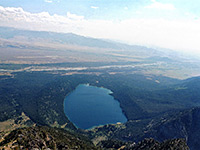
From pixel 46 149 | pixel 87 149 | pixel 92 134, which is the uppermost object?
pixel 46 149

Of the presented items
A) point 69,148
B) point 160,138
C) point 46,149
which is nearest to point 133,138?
point 160,138

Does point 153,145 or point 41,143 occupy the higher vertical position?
point 41,143

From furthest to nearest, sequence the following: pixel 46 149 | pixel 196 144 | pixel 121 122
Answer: pixel 121 122 < pixel 196 144 < pixel 46 149

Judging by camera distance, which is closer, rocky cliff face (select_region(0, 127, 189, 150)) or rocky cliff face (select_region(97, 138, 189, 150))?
rocky cliff face (select_region(0, 127, 189, 150))

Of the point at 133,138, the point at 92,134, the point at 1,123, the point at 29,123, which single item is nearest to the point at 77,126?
the point at 92,134

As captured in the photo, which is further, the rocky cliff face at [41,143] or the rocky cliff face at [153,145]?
the rocky cliff face at [153,145]

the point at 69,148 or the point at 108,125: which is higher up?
the point at 69,148

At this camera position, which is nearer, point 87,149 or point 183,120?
point 87,149

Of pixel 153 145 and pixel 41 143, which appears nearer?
pixel 41 143

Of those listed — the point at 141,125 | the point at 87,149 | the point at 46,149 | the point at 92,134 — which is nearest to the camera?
the point at 46,149

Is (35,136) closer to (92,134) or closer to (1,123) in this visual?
(92,134)
